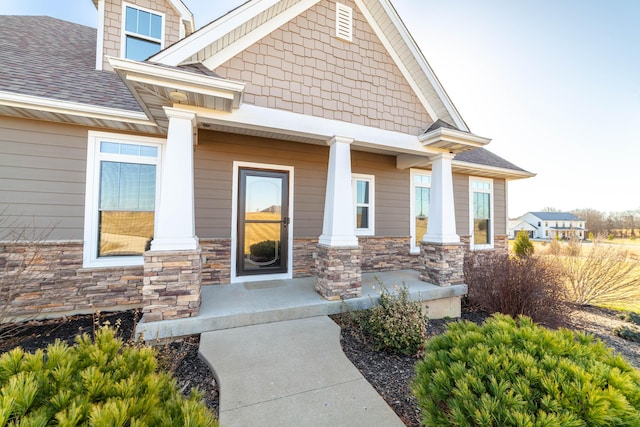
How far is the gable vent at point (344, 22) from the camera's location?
4805 millimetres

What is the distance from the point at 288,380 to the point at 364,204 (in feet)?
15.9

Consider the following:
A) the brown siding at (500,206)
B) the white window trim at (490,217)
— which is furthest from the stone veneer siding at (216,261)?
the brown siding at (500,206)

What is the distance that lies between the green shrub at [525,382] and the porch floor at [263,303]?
246 cm

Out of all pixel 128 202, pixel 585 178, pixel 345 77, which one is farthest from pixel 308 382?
pixel 585 178

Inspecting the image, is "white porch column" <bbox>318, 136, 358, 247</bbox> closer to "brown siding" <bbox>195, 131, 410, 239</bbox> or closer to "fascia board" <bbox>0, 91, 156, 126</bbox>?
"brown siding" <bbox>195, 131, 410, 239</bbox>

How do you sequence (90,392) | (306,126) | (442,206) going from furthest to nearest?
1. (442,206)
2. (306,126)
3. (90,392)

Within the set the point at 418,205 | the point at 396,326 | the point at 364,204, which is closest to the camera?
the point at 396,326

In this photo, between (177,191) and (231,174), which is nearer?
(177,191)

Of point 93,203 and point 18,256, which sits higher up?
point 93,203

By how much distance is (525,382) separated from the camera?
150cm

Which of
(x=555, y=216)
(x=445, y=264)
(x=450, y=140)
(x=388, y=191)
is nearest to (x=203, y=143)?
(x=388, y=191)

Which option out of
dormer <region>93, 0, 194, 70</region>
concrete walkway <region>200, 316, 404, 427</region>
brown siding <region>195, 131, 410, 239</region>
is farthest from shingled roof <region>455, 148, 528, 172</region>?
dormer <region>93, 0, 194, 70</region>

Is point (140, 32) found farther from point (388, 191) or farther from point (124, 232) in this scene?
point (388, 191)

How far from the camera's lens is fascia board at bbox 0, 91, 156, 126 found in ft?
12.6
